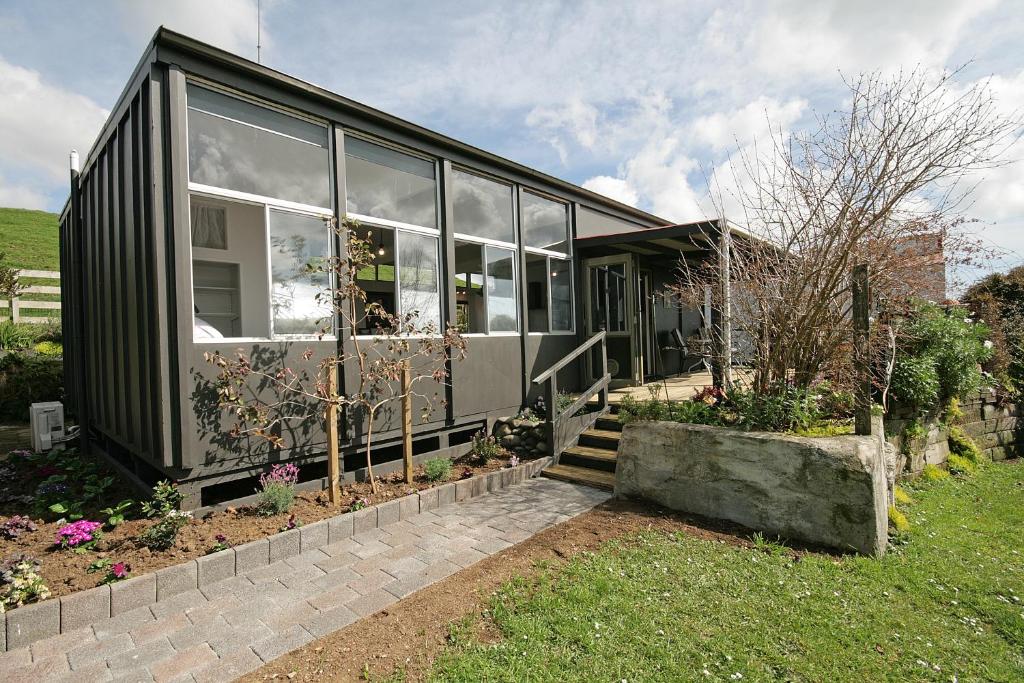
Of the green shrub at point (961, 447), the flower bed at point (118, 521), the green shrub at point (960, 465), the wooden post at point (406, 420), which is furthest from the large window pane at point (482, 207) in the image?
the green shrub at point (961, 447)

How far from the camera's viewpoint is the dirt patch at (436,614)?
2289mm

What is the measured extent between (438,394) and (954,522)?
5405mm

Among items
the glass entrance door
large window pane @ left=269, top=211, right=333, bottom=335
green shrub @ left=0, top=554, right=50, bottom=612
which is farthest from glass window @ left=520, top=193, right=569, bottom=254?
green shrub @ left=0, top=554, right=50, bottom=612

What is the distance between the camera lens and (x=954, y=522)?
4680 mm

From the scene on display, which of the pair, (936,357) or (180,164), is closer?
(180,164)

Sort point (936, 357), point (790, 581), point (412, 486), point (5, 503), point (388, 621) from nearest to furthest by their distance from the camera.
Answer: point (388, 621) < point (790, 581) < point (5, 503) < point (412, 486) < point (936, 357)

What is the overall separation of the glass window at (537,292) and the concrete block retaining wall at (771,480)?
3.18 m

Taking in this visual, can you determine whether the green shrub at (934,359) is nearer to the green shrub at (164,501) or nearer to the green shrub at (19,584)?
the green shrub at (164,501)

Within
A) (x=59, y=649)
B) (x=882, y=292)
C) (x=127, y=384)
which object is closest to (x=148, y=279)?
(x=127, y=384)

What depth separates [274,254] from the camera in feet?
14.6

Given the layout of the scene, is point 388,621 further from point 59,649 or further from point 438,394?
point 438,394

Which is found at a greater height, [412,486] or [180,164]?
[180,164]

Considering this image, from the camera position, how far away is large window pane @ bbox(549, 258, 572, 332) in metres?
7.80

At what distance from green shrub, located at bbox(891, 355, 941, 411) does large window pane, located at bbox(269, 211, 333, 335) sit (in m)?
6.64
